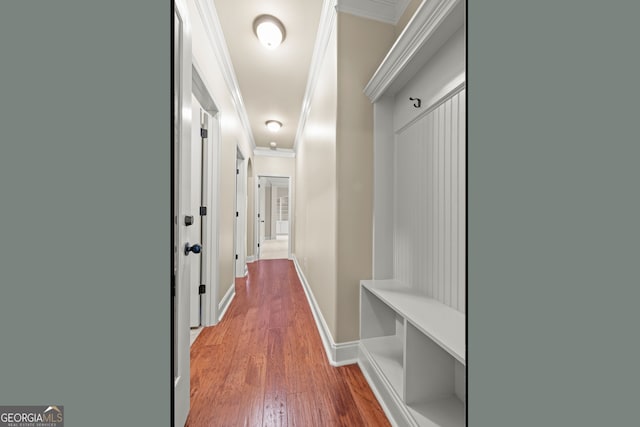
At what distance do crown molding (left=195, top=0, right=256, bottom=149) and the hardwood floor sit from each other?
2412 millimetres

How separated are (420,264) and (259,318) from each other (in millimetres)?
1655

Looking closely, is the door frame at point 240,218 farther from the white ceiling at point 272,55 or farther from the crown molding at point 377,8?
the crown molding at point 377,8

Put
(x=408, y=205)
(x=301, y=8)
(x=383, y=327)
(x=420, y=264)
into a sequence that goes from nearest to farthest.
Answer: (x=420, y=264)
(x=408, y=205)
(x=383, y=327)
(x=301, y=8)

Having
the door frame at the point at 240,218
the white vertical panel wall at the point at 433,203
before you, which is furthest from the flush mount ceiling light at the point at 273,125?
the white vertical panel wall at the point at 433,203

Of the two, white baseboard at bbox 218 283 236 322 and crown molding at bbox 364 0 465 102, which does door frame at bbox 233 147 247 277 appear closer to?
white baseboard at bbox 218 283 236 322

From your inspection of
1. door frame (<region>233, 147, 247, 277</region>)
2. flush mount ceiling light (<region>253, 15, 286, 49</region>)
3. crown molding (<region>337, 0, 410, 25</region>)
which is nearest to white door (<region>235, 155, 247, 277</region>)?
door frame (<region>233, 147, 247, 277</region>)

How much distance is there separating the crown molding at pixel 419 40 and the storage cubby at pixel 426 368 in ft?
4.01

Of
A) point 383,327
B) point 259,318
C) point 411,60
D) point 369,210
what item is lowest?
point 259,318

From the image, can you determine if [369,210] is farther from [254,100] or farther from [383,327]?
[254,100]

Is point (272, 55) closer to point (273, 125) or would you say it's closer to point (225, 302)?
point (273, 125)

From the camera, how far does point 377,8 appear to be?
5.14 feet

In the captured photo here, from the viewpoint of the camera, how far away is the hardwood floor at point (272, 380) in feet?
3.58
